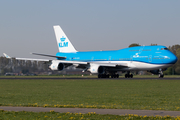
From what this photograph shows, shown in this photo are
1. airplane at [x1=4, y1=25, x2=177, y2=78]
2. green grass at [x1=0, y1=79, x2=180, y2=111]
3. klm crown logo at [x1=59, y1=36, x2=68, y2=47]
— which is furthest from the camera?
klm crown logo at [x1=59, y1=36, x2=68, y2=47]

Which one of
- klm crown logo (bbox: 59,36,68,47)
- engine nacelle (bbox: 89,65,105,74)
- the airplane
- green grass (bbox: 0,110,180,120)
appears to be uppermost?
klm crown logo (bbox: 59,36,68,47)

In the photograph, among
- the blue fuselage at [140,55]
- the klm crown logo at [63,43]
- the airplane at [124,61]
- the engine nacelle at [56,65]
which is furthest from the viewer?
the klm crown logo at [63,43]

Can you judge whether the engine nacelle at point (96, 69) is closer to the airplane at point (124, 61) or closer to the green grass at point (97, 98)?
the airplane at point (124, 61)

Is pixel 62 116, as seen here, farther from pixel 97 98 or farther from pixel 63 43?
pixel 63 43

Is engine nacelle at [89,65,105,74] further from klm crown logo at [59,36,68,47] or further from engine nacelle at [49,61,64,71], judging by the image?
klm crown logo at [59,36,68,47]

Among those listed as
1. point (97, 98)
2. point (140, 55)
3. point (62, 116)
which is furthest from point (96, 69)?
point (62, 116)

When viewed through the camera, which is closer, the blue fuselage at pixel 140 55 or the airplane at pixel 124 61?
the blue fuselage at pixel 140 55

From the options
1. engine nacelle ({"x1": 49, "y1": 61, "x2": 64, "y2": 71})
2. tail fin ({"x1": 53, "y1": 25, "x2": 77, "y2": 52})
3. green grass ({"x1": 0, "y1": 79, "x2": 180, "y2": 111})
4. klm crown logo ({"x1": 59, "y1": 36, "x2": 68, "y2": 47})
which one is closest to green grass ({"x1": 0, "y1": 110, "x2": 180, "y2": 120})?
green grass ({"x1": 0, "y1": 79, "x2": 180, "y2": 111})

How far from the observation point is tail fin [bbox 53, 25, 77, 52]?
7293 centimetres

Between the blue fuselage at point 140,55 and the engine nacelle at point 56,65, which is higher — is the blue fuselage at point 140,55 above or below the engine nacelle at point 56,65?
above

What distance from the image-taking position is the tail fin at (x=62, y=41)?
72.9 meters

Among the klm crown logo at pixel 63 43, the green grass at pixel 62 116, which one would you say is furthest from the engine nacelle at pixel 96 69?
the green grass at pixel 62 116

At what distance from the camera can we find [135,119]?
1342 cm

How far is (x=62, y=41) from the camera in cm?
7394
